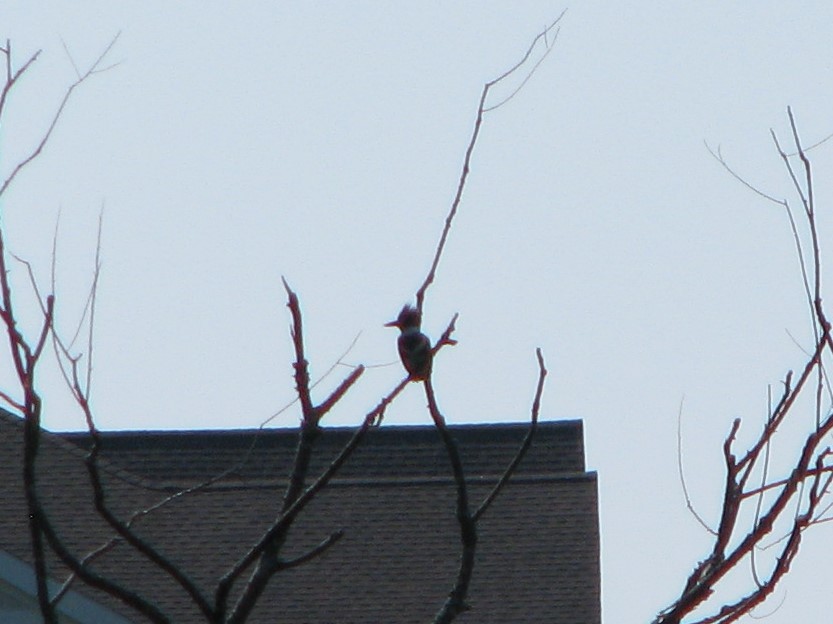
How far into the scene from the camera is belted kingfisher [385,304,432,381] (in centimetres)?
283

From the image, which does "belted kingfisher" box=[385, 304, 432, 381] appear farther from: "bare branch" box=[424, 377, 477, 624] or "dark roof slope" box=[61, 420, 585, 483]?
"dark roof slope" box=[61, 420, 585, 483]

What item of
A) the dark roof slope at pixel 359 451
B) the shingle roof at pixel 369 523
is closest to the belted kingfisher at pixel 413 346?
the shingle roof at pixel 369 523

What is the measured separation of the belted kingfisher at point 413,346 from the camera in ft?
9.30

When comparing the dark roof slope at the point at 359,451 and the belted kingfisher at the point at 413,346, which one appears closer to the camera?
the belted kingfisher at the point at 413,346

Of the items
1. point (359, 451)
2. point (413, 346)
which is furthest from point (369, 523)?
point (413, 346)

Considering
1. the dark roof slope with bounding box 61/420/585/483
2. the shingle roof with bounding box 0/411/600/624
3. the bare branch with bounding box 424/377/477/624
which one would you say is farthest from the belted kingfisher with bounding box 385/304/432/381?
the dark roof slope with bounding box 61/420/585/483

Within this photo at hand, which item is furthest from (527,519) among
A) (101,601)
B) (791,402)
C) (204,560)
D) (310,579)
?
(791,402)

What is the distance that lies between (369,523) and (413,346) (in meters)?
8.64

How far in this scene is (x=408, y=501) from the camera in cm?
1161

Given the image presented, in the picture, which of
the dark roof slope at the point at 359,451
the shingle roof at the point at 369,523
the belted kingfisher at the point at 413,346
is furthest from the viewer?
the dark roof slope at the point at 359,451

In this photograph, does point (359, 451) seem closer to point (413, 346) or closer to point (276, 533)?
point (276, 533)

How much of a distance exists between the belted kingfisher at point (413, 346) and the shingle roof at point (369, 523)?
22.7 ft

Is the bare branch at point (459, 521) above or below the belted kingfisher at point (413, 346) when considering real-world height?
below

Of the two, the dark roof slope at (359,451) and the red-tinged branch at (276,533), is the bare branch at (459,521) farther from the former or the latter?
the dark roof slope at (359,451)
